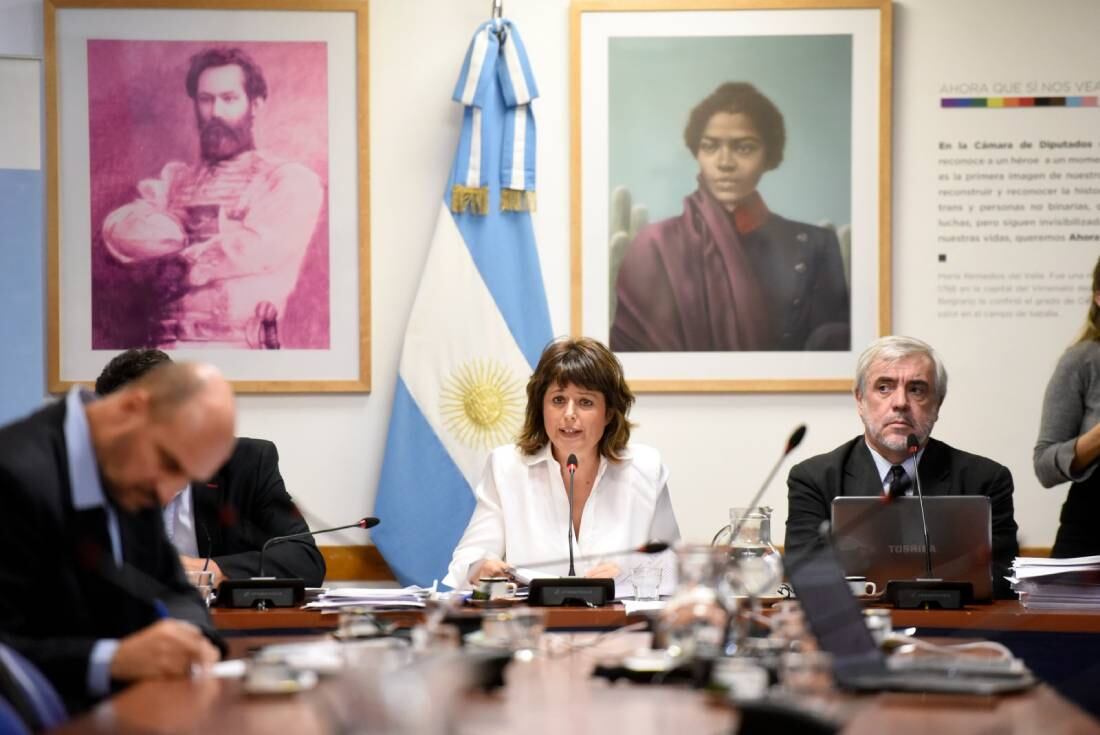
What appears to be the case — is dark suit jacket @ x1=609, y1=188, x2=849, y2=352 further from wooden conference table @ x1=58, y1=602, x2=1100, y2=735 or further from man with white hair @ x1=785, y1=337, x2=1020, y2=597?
wooden conference table @ x1=58, y1=602, x2=1100, y2=735

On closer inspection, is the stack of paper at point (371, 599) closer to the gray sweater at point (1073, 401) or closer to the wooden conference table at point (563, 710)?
the wooden conference table at point (563, 710)

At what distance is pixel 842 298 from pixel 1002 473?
3.87ft

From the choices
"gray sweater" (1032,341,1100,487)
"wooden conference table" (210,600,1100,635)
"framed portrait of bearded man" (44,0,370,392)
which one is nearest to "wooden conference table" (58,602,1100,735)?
"wooden conference table" (210,600,1100,635)

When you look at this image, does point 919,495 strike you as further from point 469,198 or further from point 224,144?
point 224,144

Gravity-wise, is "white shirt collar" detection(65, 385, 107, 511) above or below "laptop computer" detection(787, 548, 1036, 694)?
above

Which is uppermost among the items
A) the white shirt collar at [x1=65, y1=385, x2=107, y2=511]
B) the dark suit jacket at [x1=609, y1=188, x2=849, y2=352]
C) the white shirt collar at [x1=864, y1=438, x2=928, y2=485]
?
the dark suit jacket at [x1=609, y1=188, x2=849, y2=352]

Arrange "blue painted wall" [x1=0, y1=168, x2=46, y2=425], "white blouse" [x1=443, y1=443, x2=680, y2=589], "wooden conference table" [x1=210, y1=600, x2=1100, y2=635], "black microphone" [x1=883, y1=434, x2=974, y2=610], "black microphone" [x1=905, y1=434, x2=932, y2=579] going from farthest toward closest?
"blue painted wall" [x1=0, y1=168, x2=46, y2=425] → "white blouse" [x1=443, y1=443, x2=680, y2=589] → "black microphone" [x1=905, y1=434, x2=932, y2=579] → "black microphone" [x1=883, y1=434, x2=974, y2=610] → "wooden conference table" [x1=210, y1=600, x2=1100, y2=635]

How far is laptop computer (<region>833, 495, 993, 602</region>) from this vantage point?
349 centimetres

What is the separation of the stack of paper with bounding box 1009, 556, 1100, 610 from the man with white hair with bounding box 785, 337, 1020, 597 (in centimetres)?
60

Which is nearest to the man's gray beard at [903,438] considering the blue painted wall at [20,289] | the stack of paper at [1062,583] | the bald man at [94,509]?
the stack of paper at [1062,583]

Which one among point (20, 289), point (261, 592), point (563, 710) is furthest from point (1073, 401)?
point (20, 289)

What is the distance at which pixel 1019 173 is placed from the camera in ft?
16.8

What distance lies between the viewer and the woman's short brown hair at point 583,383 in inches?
168

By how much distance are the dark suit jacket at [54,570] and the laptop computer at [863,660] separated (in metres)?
1.16
